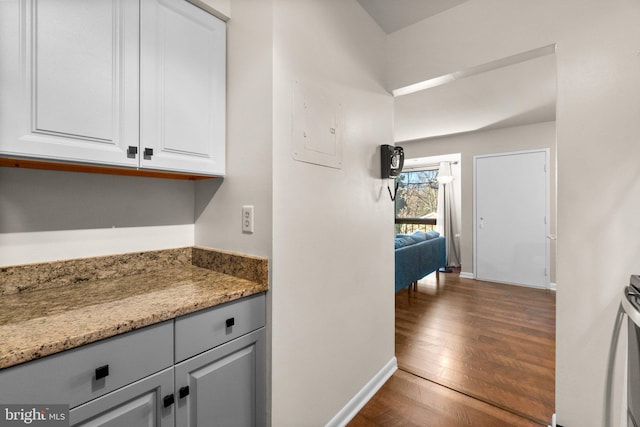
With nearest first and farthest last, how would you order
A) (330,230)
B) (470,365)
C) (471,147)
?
(330,230), (470,365), (471,147)

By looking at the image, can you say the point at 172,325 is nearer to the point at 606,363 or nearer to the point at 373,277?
the point at 373,277

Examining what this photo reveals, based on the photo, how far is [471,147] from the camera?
16.2 feet

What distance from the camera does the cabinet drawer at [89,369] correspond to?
0.68 metres

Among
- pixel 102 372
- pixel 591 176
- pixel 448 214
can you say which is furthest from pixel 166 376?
pixel 448 214

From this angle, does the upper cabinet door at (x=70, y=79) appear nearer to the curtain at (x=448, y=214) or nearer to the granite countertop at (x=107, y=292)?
the granite countertop at (x=107, y=292)

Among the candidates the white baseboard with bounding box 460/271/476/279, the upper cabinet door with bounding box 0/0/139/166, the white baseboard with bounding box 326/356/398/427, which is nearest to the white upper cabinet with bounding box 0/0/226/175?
the upper cabinet door with bounding box 0/0/139/166

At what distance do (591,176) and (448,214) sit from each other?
4859 millimetres

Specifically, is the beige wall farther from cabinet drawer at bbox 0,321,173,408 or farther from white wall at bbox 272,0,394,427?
cabinet drawer at bbox 0,321,173,408

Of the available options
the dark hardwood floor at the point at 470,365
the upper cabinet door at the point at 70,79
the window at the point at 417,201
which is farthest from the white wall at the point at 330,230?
the window at the point at 417,201

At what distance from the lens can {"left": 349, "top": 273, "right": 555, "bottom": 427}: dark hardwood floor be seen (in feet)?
5.60

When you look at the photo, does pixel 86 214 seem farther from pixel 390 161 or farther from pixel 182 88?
pixel 390 161

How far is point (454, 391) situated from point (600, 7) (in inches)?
91.7

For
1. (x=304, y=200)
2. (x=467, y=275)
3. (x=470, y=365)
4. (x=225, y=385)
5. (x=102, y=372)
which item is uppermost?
(x=304, y=200)

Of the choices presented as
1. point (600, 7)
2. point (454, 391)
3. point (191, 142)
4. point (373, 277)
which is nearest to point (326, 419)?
point (373, 277)
